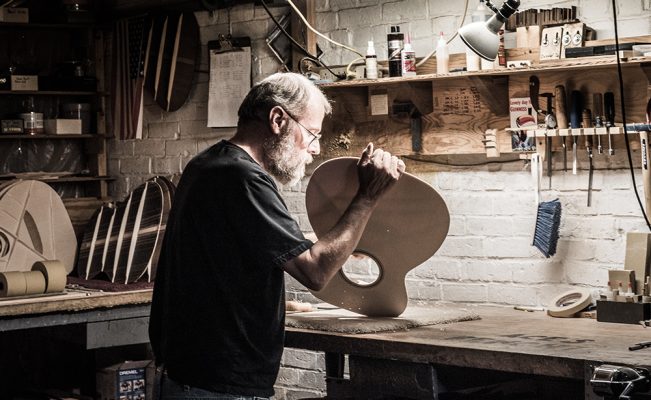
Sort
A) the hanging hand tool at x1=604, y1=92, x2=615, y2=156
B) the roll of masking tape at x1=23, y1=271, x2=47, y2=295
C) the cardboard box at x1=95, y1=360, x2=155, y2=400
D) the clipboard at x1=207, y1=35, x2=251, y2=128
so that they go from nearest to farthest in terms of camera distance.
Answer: the hanging hand tool at x1=604, y1=92, x2=615, y2=156
the roll of masking tape at x1=23, y1=271, x2=47, y2=295
the cardboard box at x1=95, y1=360, x2=155, y2=400
the clipboard at x1=207, y1=35, x2=251, y2=128

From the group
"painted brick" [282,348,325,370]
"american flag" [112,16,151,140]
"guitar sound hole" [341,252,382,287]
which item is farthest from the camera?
"american flag" [112,16,151,140]

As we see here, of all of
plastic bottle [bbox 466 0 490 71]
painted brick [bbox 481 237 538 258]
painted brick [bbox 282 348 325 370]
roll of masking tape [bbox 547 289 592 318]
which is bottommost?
painted brick [bbox 282 348 325 370]

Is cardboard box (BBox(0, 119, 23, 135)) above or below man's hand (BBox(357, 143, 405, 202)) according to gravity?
above

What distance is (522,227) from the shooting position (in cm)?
423

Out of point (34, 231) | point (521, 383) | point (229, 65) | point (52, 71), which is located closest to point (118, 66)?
point (52, 71)

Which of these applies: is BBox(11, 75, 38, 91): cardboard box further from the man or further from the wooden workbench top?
the man

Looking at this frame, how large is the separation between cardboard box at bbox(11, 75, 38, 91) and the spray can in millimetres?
2491

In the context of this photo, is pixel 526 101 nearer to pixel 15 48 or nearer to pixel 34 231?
pixel 34 231

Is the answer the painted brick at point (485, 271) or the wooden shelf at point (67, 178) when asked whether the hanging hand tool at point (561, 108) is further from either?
the wooden shelf at point (67, 178)

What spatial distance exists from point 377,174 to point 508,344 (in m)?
0.64

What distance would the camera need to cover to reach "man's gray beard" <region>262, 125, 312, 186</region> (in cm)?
282

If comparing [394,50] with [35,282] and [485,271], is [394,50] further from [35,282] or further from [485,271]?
[35,282]

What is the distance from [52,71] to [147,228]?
1.91 metres

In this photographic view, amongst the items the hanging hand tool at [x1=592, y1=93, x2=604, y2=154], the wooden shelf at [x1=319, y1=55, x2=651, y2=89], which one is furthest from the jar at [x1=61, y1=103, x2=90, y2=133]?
the hanging hand tool at [x1=592, y1=93, x2=604, y2=154]
